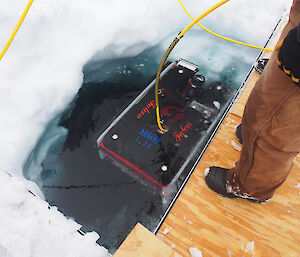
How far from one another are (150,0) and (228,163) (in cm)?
154

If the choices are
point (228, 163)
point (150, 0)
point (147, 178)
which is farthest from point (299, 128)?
point (150, 0)

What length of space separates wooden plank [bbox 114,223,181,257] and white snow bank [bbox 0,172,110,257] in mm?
234

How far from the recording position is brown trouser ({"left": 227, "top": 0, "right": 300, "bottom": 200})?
1.99 feet

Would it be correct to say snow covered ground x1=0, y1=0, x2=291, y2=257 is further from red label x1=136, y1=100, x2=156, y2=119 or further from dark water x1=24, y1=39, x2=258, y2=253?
red label x1=136, y1=100, x2=156, y2=119

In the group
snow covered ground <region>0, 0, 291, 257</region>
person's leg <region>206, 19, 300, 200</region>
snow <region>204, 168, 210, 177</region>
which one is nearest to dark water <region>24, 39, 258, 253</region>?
snow covered ground <region>0, 0, 291, 257</region>

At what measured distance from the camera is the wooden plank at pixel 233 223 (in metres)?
0.90

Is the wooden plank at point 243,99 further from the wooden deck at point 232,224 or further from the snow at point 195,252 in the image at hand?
the snow at point 195,252

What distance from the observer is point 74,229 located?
935 mm

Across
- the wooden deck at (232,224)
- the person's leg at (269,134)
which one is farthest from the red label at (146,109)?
the person's leg at (269,134)

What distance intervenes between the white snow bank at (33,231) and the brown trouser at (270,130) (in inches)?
25.2

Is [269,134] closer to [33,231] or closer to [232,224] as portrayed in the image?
[232,224]

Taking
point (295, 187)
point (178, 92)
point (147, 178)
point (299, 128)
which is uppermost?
point (299, 128)

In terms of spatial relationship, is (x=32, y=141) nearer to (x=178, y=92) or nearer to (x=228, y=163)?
(x=178, y=92)

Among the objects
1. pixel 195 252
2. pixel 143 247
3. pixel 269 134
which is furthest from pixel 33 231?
pixel 269 134
